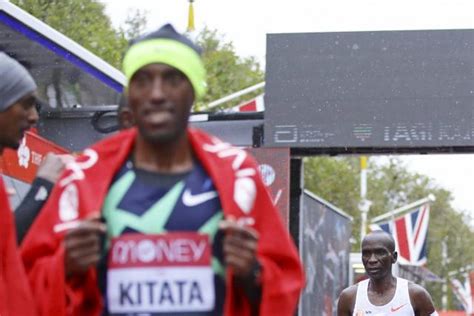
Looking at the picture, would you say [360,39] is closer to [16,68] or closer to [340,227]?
[340,227]

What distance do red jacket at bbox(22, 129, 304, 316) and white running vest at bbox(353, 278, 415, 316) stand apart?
7.02 metres

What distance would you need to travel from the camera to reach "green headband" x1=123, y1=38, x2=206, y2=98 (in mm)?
4542

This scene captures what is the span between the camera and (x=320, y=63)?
1661 cm

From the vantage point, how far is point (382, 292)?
1181 cm

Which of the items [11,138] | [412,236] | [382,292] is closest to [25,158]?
[382,292]

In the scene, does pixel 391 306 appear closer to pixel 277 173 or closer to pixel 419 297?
pixel 419 297

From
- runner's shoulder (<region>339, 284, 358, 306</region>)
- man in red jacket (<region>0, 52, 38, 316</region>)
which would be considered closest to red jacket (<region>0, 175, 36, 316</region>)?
man in red jacket (<region>0, 52, 38, 316</region>)

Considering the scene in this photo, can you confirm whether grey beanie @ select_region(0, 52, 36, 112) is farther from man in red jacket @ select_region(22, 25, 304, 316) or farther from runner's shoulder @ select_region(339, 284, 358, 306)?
runner's shoulder @ select_region(339, 284, 358, 306)

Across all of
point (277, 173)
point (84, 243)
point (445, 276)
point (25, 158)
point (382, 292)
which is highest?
point (277, 173)

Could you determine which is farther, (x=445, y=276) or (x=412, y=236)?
(x=445, y=276)

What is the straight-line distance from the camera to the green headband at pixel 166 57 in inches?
179

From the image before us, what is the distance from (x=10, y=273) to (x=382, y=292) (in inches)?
278

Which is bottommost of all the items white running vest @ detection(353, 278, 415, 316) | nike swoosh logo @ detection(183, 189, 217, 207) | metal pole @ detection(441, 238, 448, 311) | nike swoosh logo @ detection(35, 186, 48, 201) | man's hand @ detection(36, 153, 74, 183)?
metal pole @ detection(441, 238, 448, 311)

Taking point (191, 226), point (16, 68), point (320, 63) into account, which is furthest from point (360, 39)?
point (191, 226)
